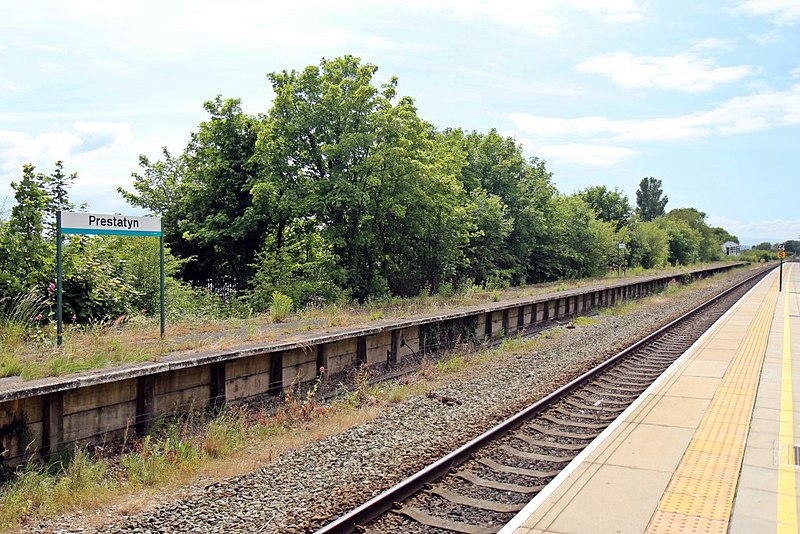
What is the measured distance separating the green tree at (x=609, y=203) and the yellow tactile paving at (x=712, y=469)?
197 ft

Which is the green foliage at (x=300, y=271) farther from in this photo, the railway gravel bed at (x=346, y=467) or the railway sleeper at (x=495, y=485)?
the railway sleeper at (x=495, y=485)

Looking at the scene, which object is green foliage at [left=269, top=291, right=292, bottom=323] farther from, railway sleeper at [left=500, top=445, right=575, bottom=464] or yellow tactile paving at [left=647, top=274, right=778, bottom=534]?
yellow tactile paving at [left=647, top=274, right=778, bottom=534]

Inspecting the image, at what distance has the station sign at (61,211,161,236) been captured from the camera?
329 inches

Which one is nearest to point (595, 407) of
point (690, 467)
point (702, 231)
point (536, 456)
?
point (536, 456)

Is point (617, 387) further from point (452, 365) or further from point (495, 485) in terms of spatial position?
point (495, 485)

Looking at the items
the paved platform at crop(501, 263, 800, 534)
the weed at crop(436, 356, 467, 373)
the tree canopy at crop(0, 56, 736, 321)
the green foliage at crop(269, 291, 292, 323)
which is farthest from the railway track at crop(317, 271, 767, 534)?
the tree canopy at crop(0, 56, 736, 321)

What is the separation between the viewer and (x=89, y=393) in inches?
281

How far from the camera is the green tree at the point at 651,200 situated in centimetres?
13162

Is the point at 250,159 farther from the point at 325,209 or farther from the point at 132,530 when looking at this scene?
the point at 132,530

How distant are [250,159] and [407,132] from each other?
535cm

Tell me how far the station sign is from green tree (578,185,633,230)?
208 feet

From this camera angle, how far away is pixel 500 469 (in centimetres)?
661

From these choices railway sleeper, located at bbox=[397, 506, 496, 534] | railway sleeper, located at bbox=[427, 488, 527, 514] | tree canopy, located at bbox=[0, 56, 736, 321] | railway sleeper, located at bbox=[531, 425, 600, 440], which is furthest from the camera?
tree canopy, located at bbox=[0, 56, 736, 321]

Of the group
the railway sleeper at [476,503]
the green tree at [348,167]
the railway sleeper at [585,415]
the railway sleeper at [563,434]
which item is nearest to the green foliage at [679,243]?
the green tree at [348,167]
